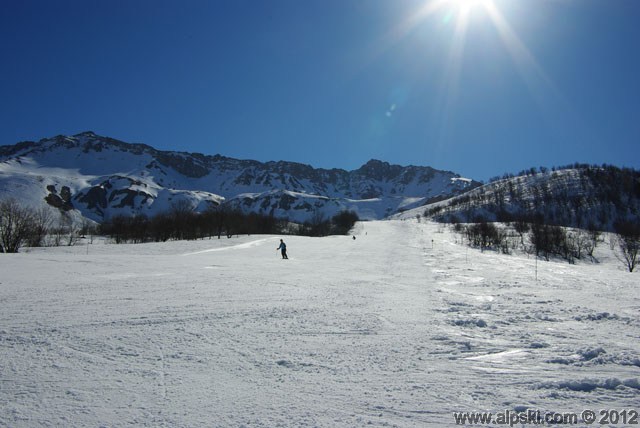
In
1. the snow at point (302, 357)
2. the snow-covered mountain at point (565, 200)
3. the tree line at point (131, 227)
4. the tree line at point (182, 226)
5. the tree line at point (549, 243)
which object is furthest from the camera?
the snow-covered mountain at point (565, 200)

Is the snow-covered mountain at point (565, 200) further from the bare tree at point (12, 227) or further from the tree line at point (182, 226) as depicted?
the bare tree at point (12, 227)

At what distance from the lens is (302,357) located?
529cm

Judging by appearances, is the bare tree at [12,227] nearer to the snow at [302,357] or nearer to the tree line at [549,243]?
the snow at [302,357]

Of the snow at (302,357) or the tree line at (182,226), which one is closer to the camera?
the snow at (302,357)

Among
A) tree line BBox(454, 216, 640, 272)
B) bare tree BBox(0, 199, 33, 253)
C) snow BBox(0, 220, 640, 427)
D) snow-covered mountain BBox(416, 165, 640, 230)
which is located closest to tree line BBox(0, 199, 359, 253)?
bare tree BBox(0, 199, 33, 253)

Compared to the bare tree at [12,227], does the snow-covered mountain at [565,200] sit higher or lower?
higher

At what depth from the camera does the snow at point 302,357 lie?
3.87 m

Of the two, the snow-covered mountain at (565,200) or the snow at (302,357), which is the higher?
the snow-covered mountain at (565,200)

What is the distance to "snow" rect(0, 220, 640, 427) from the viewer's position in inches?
152

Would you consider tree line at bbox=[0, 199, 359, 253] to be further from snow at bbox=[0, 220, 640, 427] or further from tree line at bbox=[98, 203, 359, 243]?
snow at bbox=[0, 220, 640, 427]

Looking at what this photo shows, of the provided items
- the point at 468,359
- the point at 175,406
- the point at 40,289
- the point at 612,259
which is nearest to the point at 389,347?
the point at 468,359

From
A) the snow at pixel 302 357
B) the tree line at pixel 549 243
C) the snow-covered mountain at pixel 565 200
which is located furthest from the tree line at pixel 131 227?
the snow-covered mountain at pixel 565 200

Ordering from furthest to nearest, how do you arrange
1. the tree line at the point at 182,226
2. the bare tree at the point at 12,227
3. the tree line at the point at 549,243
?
1. the tree line at the point at 182,226
2. the tree line at the point at 549,243
3. the bare tree at the point at 12,227

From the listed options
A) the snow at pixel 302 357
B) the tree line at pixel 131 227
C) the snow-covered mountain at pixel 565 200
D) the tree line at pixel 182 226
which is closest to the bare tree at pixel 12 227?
the tree line at pixel 131 227
